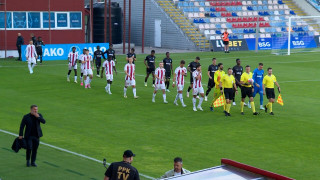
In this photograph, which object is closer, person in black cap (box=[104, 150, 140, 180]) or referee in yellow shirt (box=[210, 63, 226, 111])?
person in black cap (box=[104, 150, 140, 180])

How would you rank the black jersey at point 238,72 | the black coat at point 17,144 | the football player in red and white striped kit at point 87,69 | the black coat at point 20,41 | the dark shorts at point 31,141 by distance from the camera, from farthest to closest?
→ 1. the black coat at point 20,41
2. the football player in red and white striped kit at point 87,69
3. the black jersey at point 238,72
4. the dark shorts at point 31,141
5. the black coat at point 17,144

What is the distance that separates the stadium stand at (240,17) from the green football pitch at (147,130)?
79.7 ft

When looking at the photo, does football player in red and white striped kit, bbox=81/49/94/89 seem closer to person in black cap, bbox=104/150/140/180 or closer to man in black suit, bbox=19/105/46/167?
man in black suit, bbox=19/105/46/167

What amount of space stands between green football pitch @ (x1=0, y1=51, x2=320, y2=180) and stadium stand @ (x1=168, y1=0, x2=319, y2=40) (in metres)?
24.3

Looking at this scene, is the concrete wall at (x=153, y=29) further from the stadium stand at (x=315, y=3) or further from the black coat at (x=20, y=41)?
the black coat at (x=20, y=41)

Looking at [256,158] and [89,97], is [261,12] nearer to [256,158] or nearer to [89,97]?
[89,97]

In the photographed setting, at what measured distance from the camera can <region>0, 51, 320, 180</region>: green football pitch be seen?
721 inches

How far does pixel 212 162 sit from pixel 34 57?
73.6ft

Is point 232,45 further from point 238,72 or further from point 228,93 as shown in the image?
point 228,93

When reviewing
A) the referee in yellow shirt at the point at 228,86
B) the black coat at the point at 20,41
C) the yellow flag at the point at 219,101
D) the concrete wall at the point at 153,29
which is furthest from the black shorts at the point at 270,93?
the concrete wall at the point at 153,29

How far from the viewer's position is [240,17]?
63.0 metres

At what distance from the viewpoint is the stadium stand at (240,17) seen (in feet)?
198

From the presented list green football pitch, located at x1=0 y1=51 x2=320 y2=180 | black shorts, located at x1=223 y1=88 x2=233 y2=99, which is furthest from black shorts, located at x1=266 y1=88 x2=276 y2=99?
black shorts, located at x1=223 y1=88 x2=233 y2=99

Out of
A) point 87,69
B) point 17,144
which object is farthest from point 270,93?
point 17,144
